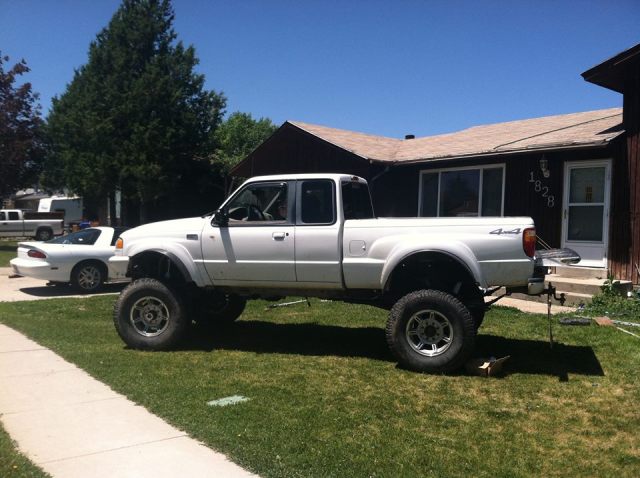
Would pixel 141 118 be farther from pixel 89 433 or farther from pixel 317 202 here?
pixel 89 433

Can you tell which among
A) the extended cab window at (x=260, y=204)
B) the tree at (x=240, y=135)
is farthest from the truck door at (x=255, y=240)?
the tree at (x=240, y=135)

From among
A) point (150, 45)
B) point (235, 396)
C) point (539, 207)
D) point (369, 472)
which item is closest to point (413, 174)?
point (539, 207)

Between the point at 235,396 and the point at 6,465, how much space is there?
1.96 metres

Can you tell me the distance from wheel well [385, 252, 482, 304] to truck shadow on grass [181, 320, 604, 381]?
31.9 inches

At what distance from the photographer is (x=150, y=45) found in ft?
90.9

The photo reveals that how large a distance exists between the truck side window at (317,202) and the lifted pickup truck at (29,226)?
97.8 ft

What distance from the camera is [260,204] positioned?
7.07 metres

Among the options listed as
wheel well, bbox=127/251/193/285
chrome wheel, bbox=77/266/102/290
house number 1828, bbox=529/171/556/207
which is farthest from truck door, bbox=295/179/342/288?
chrome wheel, bbox=77/266/102/290

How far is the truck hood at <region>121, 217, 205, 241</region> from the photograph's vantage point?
7.05 m

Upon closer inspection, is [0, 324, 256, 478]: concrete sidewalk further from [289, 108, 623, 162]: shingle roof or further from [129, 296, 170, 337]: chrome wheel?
[289, 108, 623, 162]: shingle roof

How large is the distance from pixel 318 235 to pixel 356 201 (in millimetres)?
912

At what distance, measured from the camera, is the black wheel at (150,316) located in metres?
7.09

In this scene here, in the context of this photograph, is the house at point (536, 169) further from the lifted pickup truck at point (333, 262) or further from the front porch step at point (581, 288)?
the lifted pickup truck at point (333, 262)

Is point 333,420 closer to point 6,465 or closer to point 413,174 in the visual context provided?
point 6,465
